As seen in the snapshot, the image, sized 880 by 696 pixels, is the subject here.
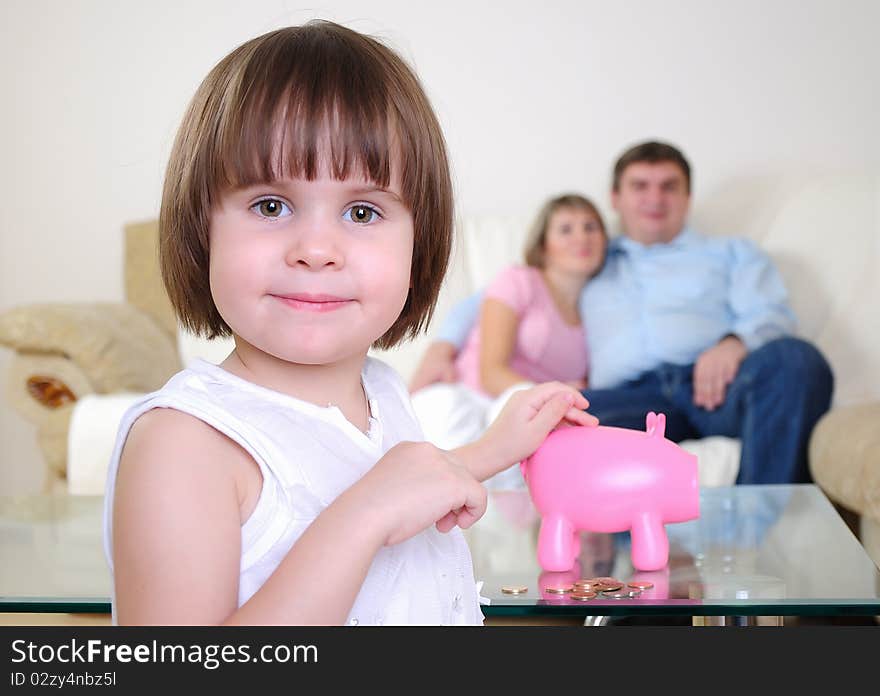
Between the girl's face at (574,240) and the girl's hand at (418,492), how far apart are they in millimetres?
2165

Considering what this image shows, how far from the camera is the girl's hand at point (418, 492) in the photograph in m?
0.70

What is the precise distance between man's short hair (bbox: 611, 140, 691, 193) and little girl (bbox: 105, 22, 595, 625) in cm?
220

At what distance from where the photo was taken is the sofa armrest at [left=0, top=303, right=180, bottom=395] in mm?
2602

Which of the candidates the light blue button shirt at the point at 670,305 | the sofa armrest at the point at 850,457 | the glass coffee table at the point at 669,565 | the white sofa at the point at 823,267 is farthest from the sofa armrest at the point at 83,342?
the sofa armrest at the point at 850,457

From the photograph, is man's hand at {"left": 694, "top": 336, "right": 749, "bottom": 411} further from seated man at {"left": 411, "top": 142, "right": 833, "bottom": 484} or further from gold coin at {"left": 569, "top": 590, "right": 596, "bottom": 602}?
gold coin at {"left": 569, "top": 590, "right": 596, "bottom": 602}

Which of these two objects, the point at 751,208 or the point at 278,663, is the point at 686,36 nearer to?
the point at 751,208

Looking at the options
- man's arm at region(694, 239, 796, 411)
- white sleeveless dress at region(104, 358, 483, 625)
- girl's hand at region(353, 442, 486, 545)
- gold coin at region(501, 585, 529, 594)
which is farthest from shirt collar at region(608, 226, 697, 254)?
girl's hand at region(353, 442, 486, 545)

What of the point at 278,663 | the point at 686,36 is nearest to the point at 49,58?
the point at 686,36

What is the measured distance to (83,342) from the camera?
2625 millimetres

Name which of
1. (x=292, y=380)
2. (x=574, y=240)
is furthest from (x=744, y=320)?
(x=292, y=380)

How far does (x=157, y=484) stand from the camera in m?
0.66

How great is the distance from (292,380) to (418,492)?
155 millimetres

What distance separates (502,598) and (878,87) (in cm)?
291

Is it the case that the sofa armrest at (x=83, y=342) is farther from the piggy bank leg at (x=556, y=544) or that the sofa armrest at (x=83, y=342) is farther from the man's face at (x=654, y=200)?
the piggy bank leg at (x=556, y=544)
